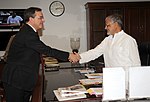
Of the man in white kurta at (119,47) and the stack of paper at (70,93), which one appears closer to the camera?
the stack of paper at (70,93)

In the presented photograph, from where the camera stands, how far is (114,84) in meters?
1.64

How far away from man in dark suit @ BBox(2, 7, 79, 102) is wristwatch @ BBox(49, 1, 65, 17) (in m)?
3.73

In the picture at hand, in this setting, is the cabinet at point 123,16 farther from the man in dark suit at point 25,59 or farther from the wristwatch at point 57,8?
the man in dark suit at point 25,59

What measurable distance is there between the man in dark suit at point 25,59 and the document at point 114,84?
1008 mm

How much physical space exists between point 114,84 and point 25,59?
1094mm

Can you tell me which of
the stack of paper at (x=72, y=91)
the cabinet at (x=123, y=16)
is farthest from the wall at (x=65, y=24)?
the stack of paper at (x=72, y=91)

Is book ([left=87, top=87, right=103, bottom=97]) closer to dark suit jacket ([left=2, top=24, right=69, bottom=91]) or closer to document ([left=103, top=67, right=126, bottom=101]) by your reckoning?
document ([left=103, top=67, right=126, bottom=101])

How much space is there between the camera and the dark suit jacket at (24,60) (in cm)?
241

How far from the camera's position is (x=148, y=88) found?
1.69m

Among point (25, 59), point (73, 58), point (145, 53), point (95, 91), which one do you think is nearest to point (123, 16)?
point (145, 53)

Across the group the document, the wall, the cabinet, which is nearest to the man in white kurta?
the document

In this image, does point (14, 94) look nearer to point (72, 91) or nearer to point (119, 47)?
point (72, 91)

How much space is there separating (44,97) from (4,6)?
469 centimetres

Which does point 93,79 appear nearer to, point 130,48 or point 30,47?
point 130,48
